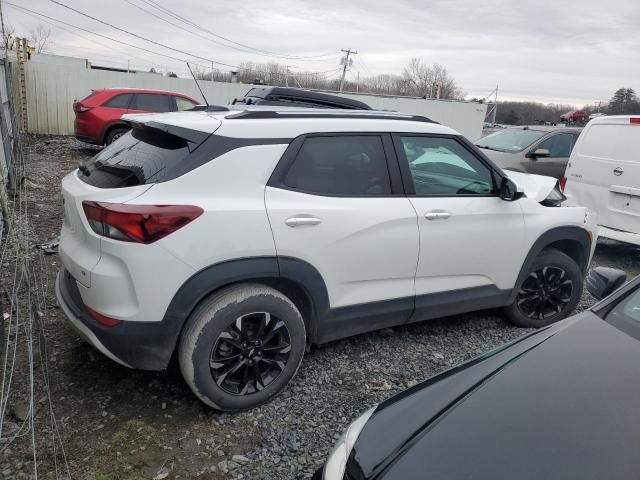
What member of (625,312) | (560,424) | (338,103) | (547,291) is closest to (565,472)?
(560,424)

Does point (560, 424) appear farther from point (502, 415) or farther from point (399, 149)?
point (399, 149)

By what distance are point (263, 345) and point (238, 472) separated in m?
0.70

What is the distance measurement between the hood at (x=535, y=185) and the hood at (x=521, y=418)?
209 centimetres

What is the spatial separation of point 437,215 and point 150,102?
10.6 m

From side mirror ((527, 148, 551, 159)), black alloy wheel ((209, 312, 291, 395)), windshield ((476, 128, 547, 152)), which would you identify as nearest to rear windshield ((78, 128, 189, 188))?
black alloy wheel ((209, 312, 291, 395))

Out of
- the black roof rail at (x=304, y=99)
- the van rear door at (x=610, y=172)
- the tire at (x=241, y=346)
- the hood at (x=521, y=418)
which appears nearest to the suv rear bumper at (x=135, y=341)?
the tire at (x=241, y=346)

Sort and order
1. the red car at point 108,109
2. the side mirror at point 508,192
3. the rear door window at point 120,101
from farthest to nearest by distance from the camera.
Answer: the rear door window at point 120,101
the red car at point 108,109
the side mirror at point 508,192

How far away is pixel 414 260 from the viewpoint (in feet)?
11.8

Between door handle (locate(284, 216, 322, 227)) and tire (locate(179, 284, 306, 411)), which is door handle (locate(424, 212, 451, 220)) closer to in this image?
door handle (locate(284, 216, 322, 227))

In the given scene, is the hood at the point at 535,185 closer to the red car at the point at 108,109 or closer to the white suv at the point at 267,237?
the white suv at the point at 267,237

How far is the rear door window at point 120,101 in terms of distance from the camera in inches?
477

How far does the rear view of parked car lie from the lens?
356 inches

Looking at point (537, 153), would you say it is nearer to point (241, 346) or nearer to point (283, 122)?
point (283, 122)

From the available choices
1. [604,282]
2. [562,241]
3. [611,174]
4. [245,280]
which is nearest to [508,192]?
[562,241]
